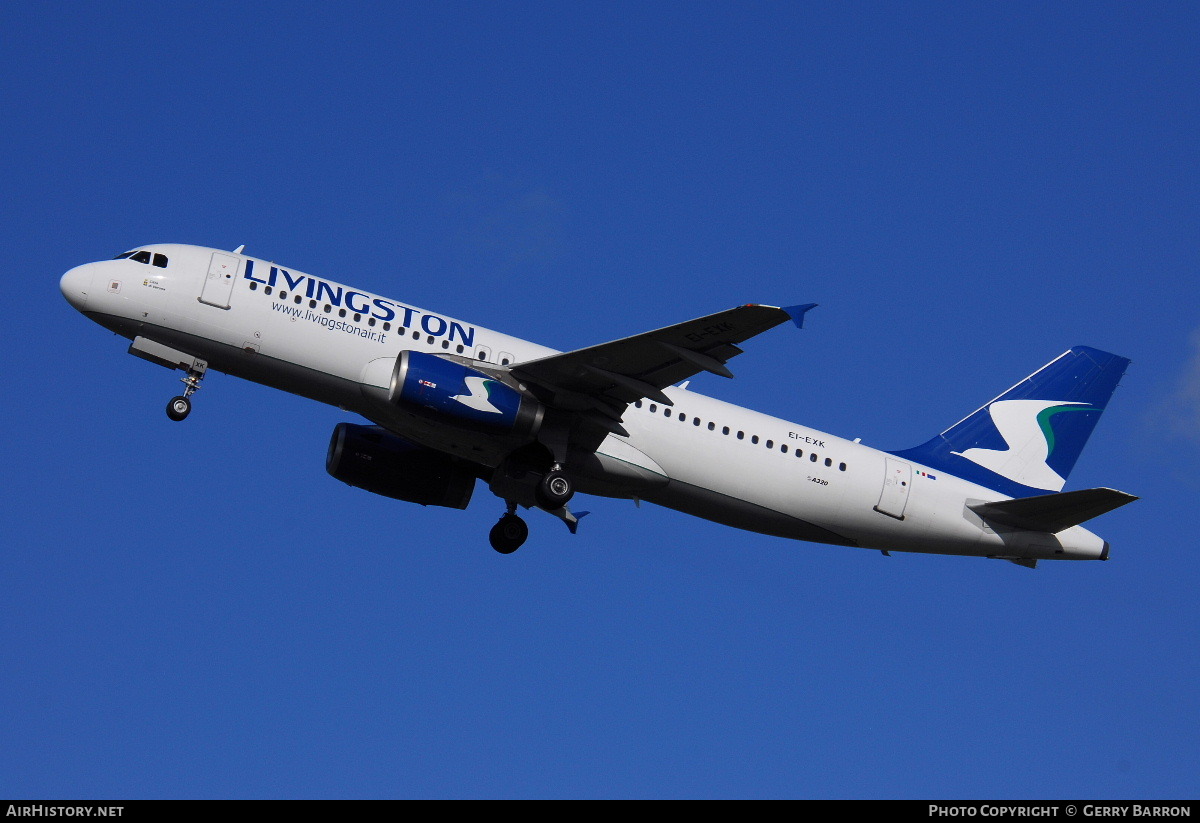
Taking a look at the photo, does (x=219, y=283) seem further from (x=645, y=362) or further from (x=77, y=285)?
(x=645, y=362)

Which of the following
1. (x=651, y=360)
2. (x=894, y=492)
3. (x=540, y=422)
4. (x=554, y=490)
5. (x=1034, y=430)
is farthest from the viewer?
(x=1034, y=430)

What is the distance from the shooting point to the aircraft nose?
28281 millimetres

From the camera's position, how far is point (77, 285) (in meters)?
28.3

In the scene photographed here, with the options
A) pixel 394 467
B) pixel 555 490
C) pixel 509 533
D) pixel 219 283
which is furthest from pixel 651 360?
pixel 219 283

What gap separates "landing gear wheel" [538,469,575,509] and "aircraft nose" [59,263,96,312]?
1127cm

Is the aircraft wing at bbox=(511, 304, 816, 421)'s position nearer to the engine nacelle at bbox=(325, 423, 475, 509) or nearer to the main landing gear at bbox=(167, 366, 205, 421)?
the engine nacelle at bbox=(325, 423, 475, 509)

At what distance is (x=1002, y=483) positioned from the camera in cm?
3300

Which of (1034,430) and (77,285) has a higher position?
(1034,430)

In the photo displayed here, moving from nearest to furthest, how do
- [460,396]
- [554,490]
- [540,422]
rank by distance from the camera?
[460,396]
[540,422]
[554,490]

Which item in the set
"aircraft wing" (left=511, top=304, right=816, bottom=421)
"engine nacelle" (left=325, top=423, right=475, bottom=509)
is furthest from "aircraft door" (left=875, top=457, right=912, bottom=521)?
"engine nacelle" (left=325, top=423, right=475, bottom=509)

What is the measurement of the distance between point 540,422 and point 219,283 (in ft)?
26.3

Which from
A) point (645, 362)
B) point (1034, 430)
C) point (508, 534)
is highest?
point (1034, 430)
